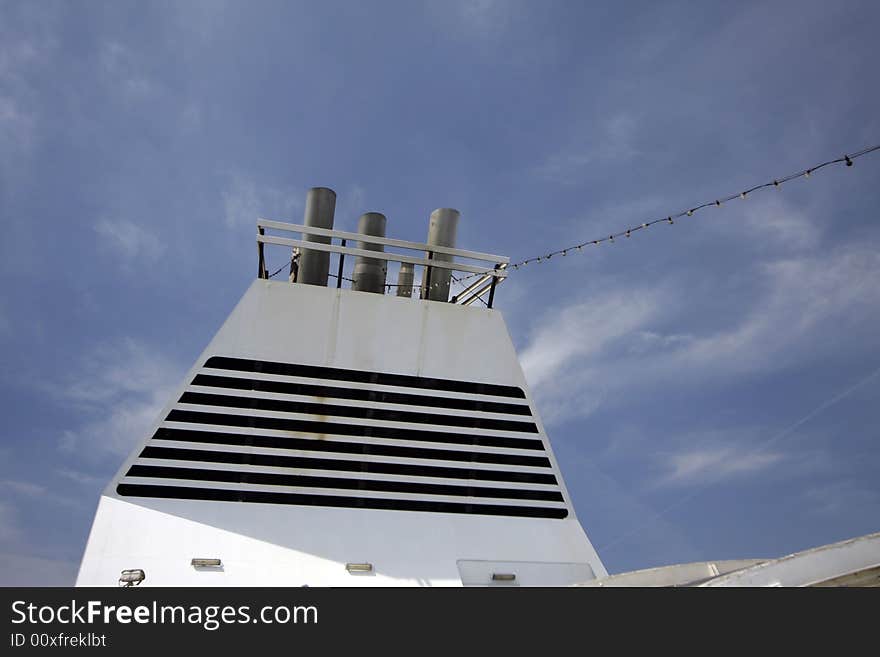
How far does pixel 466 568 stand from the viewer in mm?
12336

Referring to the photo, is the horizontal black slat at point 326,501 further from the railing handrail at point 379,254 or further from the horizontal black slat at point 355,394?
the railing handrail at point 379,254

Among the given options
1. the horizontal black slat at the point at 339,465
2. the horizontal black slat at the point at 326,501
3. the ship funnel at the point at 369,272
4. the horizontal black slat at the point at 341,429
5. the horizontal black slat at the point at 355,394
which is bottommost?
the horizontal black slat at the point at 326,501

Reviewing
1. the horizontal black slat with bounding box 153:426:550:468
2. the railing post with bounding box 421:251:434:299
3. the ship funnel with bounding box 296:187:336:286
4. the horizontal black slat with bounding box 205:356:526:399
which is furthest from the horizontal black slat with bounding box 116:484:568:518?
the ship funnel with bounding box 296:187:336:286

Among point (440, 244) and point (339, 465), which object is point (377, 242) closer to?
point (440, 244)

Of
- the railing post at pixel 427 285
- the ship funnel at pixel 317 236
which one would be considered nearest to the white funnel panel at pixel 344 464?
the railing post at pixel 427 285

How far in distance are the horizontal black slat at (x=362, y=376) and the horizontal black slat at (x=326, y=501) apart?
2448mm

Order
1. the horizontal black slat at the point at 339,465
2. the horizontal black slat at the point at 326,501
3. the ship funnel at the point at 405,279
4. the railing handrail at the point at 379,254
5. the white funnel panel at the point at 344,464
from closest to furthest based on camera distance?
1. the white funnel panel at the point at 344,464
2. the horizontal black slat at the point at 326,501
3. the horizontal black slat at the point at 339,465
4. the railing handrail at the point at 379,254
5. the ship funnel at the point at 405,279

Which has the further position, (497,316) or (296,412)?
(497,316)

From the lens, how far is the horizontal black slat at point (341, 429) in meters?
13.0

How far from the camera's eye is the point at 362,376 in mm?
14094
